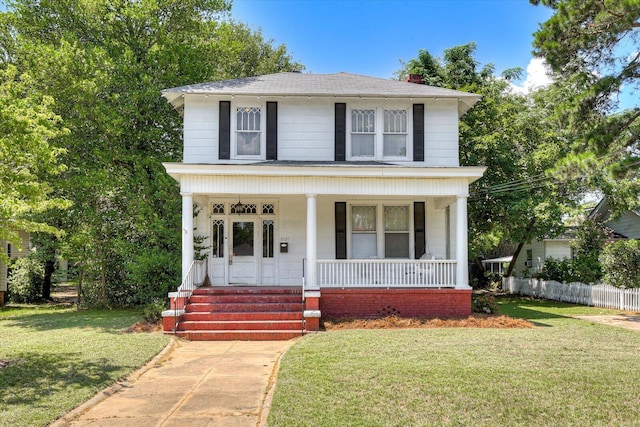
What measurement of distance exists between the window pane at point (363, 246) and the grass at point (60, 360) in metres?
6.41

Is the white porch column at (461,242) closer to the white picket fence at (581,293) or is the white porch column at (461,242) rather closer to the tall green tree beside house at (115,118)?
the white picket fence at (581,293)

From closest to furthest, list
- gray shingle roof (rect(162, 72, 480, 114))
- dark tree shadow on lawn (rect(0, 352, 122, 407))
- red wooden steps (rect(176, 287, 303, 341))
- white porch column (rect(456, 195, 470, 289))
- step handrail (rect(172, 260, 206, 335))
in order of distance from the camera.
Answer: dark tree shadow on lawn (rect(0, 352, 122, 407)) → red wooden steps (rect(176, 287, 303, 341)) → step handrail (rect(172, 260, 206, 335)) → white porch column (rect(456, 195, 470, 289)) → gray shingle roof (rect(162, 72, 480, 114))

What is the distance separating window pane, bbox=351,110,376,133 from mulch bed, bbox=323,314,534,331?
224 inches

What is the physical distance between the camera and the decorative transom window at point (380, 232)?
16250mm

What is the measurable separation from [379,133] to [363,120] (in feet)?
2.08

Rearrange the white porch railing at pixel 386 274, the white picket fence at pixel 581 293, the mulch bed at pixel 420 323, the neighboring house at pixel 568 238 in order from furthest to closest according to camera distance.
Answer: the neighboring house at pixel 568 238 → the white picket fence at pixel 581 293 → the white porch railing at pixel 386 274 → the mulch bed at pixel 420 323

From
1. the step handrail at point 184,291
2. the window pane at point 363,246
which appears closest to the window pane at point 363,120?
the window pane at point 363,246

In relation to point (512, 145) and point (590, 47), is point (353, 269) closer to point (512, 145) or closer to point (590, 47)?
point (590, 47)

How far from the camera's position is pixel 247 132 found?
1588 cm

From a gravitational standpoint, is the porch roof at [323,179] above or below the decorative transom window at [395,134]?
below

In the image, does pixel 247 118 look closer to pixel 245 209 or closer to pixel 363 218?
pixel 245 209

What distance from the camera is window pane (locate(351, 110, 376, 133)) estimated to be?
1602cm

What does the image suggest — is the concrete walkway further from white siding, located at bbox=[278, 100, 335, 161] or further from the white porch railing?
white siding, located at bbox=[278, 100, 335, 161]

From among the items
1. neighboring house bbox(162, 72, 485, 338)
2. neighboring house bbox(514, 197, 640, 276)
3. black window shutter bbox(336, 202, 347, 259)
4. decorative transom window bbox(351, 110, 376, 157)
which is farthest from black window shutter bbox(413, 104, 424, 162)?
neighboring house bbox(514, 197, 640, 276)
